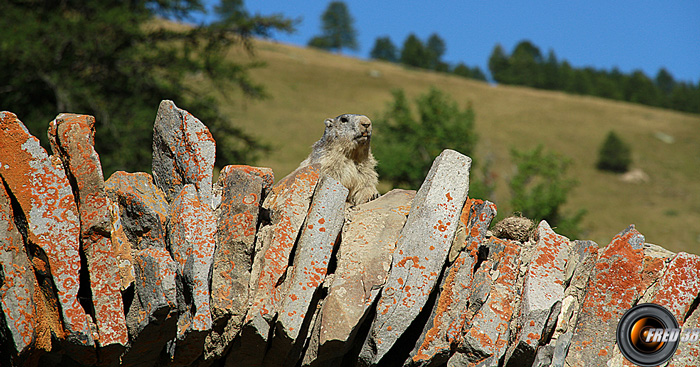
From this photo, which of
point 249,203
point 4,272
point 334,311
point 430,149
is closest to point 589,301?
point 334,311

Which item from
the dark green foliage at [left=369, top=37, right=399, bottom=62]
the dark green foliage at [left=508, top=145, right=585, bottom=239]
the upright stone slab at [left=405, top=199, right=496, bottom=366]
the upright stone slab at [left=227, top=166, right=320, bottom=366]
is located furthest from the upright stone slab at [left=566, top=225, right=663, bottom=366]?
the dark green foliage at [left=369, top=37, right=399, bottom=62]

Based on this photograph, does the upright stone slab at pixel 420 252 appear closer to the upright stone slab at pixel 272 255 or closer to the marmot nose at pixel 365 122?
the upright stone slab at pixel 272 255

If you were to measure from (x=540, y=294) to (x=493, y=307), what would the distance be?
368 millimetres

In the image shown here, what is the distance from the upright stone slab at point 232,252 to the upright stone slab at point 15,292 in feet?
3.86

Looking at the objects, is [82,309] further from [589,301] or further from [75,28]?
[75,28]

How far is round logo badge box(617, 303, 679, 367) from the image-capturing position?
13.6ft

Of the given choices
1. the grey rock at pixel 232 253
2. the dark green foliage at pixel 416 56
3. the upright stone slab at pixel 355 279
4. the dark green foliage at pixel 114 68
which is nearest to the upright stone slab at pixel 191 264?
the grey rock at pixel 232 253

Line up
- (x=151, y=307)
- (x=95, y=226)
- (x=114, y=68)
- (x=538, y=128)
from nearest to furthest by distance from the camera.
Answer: (x=151, y=307) → (x=95, y=226) → (x=114, y=68) → (x=538, y=128)

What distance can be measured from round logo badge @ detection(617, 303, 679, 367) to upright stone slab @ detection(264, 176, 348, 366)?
2262 mm

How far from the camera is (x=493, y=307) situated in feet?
13.8

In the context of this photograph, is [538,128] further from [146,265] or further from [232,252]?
[146,265]

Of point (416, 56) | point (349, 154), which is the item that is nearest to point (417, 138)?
Answer: point (349, 154)

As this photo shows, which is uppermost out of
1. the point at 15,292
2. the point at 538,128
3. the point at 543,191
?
the point at 538,128

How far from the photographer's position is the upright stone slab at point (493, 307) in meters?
4.09
